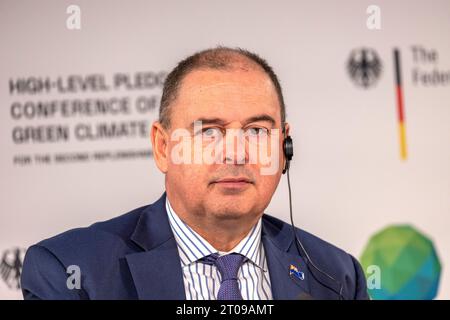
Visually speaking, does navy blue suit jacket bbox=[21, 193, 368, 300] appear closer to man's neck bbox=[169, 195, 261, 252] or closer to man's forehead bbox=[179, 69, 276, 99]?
man's neck bbox=[169, 195, 261, 252]

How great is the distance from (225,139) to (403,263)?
1231 millimetres

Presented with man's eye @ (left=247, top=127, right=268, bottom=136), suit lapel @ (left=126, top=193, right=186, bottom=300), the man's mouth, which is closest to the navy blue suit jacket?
suit lapel @ (left=126, top=193, right=186, bottom=300)

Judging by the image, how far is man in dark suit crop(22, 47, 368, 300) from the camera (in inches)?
82.0

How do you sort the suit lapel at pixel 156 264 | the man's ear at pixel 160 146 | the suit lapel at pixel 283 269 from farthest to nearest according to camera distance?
the man's ear at pixel 160 146, the suit lapel at pixel 283 269, the suit lapel at pixel 156 264

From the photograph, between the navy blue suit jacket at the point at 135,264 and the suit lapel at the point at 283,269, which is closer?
the navy blue suit jacket at the point at 135,264

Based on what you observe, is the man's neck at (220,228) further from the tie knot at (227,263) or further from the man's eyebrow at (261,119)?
the man's eyebrow at (261,119)

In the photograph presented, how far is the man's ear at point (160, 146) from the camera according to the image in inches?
90.2

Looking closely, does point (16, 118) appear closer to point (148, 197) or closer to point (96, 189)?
point (96, 189)

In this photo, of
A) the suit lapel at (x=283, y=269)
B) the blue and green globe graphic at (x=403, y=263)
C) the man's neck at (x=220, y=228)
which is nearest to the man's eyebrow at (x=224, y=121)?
the man's neck at (x=220, y=228)

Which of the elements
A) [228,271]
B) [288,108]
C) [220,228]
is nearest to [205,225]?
[220,228]

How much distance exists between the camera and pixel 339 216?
2.87 meters
